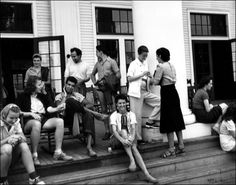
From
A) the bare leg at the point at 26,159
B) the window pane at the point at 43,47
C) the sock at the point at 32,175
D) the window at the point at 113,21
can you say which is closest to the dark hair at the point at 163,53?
the bare leg at the point at 26,159

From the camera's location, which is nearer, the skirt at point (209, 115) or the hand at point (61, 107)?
the hand at point (61, 107)

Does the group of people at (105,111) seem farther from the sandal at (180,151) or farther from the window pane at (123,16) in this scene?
the window pane at (123,16)

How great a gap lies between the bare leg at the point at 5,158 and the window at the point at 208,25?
9.71 meters

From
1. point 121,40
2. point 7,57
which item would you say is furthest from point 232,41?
point 7,57

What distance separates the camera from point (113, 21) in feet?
35.9

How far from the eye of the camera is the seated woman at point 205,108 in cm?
614

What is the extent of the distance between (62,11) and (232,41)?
5.63 m

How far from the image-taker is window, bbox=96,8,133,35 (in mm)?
10648

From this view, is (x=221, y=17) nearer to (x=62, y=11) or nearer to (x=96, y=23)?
(x=96, y=23)

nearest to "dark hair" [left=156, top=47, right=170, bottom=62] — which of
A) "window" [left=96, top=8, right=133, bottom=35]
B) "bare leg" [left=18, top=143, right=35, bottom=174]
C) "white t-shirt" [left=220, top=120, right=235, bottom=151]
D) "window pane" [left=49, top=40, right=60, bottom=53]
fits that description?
"white t-shirt" [left=220, top=120, right=235, bottom=151]

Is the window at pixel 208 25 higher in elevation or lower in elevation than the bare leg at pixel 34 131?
higher

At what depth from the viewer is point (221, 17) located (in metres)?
12.9

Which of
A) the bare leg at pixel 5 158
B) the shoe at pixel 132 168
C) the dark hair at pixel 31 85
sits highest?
the dark hair at pixel 31 85

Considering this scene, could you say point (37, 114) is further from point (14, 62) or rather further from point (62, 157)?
point (14, 62)
